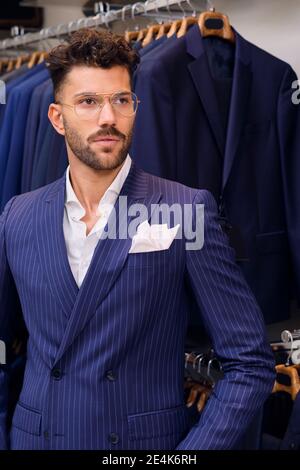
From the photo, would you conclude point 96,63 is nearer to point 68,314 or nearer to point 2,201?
point 68,314

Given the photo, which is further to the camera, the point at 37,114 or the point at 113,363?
the point at 37,114

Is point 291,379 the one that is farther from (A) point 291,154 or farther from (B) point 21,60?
(B) point 21,60

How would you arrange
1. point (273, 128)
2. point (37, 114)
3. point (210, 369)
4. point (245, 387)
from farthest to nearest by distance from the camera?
point (37, 114) → point (273, 128) → point (210, 369) → point (245, 387)

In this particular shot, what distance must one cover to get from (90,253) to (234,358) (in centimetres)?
29

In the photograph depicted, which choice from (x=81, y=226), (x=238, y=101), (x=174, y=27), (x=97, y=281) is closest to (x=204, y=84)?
(x=238, y=101)

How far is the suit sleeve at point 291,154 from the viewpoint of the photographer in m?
1.70

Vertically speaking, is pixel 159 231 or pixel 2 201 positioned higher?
→ pixel 2 201

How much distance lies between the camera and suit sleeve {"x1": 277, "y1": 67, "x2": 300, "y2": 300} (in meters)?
1.70

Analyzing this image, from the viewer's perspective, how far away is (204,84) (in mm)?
1632

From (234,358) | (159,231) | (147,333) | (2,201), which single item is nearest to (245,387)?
(234,358)

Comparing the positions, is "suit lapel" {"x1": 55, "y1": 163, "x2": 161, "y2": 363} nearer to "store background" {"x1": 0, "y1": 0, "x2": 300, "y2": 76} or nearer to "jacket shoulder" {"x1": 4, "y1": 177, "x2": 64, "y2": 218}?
"jacket shoulder" {"x1": 4, "y1": 177, "x2": 64, "y2": 218}

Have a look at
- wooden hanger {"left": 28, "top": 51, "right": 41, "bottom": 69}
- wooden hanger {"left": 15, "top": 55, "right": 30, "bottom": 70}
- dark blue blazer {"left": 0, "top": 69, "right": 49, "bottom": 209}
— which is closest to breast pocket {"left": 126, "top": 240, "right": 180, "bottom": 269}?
dark blue blazer {"left": 0, "top": 69, "right": 49, "bottom": 209}

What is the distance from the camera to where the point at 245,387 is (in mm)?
1110

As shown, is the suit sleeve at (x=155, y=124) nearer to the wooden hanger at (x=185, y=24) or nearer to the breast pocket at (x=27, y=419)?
the wooden hanger at (x=185, y=24)
